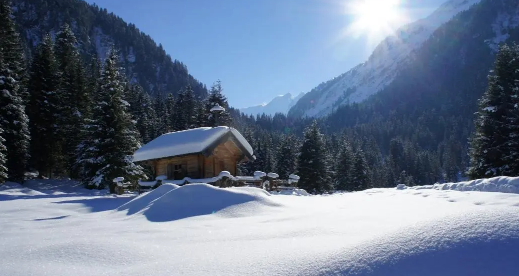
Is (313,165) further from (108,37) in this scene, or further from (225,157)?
(108,37)

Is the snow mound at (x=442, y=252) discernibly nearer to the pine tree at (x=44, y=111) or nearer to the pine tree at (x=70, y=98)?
the pine tree at (x=44, y=111)

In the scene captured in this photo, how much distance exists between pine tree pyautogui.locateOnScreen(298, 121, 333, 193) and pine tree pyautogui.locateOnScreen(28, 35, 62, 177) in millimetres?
24804

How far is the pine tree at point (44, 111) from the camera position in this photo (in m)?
29.9

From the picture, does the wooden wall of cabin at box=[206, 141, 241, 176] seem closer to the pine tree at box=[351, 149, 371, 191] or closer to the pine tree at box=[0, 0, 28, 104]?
the pine tree at box=[0, 0, 28, 104]

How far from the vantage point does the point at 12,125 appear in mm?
24453

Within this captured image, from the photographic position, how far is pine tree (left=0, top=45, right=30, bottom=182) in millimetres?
24141

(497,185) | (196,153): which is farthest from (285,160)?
(497,185)

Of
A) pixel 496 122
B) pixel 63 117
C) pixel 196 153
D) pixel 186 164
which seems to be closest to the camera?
pixel 196 153

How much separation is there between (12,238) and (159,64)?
185 meters

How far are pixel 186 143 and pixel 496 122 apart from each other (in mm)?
19905

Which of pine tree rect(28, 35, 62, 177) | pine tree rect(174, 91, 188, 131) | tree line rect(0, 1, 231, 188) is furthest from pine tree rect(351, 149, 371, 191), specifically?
pine tree rect(28, 35, 62, 177)

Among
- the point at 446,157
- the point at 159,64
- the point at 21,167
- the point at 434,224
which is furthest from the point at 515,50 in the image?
the point at 159,64

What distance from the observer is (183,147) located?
2084cm

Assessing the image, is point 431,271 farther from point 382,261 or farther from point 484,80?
point 484,80
